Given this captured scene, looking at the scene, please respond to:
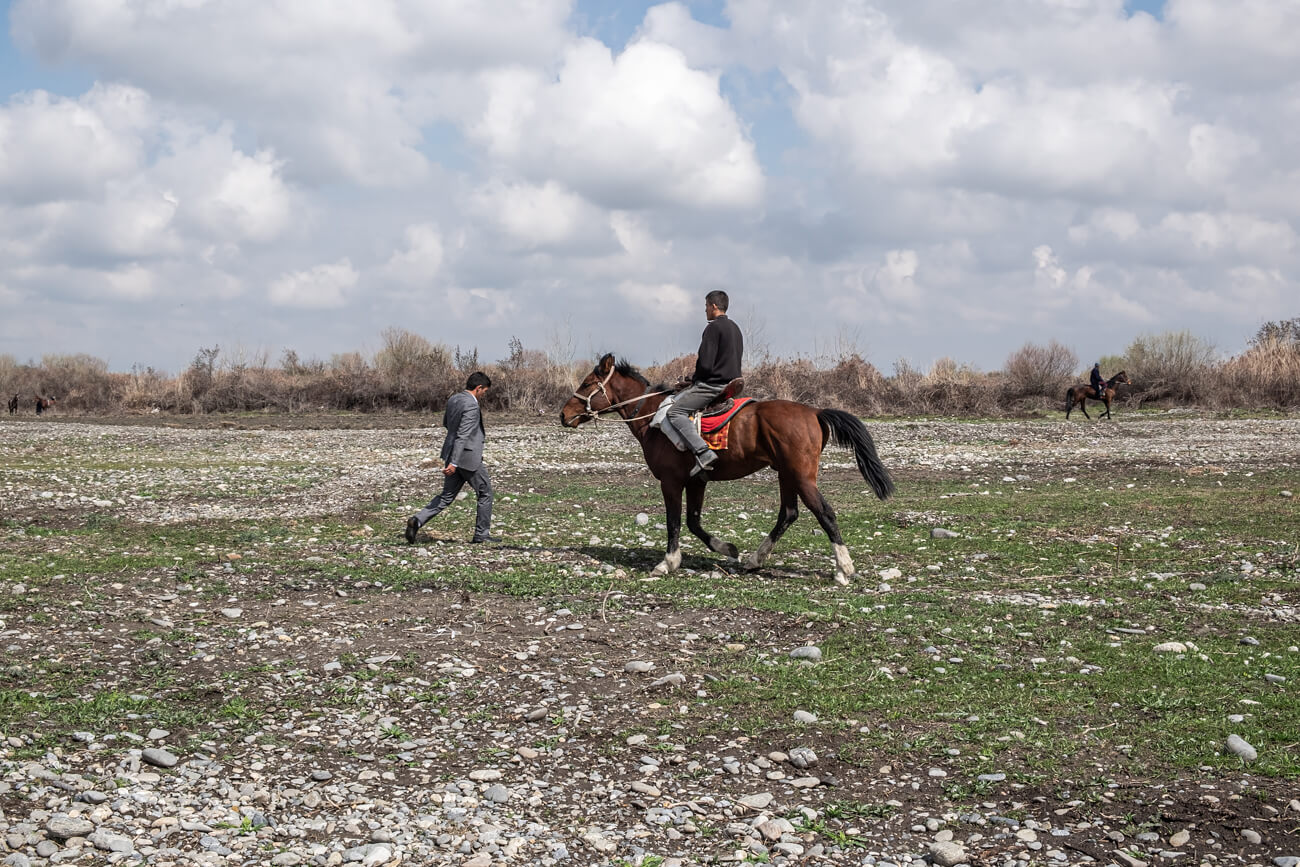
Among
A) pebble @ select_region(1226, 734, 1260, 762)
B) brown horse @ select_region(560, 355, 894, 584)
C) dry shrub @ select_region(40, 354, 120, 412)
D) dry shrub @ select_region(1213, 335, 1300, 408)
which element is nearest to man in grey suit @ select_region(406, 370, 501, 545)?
brown horse @ select_region(560, 355, 894, 584)

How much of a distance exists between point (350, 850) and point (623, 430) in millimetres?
33603

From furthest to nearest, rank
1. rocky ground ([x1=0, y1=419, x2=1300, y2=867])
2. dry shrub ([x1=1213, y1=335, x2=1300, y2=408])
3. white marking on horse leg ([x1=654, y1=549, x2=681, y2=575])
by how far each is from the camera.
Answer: dry shrub ([x1=1213, y1=335, x2=1300, y2=408]), white marking on horse leg ([x1=654, y1=549, x2=681, y2=575]), rocky ground ([x1=0, y1=419, x2=1300, y2=867])

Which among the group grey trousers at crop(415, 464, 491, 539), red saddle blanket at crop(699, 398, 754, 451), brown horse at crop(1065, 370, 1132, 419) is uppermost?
brown horse at crop(1065, 370, 1132, 419)

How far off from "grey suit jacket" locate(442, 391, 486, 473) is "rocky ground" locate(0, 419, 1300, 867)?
2.24 m

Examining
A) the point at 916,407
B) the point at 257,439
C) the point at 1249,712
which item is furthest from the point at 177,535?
the point at 916,407

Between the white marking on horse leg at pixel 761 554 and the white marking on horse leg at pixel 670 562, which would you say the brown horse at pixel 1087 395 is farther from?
the white marking on horse leg at pixel 670 562

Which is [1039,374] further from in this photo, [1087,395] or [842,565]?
[842,565]

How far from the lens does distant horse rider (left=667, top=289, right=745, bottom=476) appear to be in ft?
39.6

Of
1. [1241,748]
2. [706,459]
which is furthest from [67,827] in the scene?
[706,459]

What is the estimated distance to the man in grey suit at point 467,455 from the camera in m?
14.7

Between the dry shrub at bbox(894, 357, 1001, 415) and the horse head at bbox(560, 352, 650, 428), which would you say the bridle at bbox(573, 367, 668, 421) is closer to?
the horse head at bbox(560, 352, 650, 428)

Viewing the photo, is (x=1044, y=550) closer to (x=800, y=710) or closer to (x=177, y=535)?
(x=800, y=710)

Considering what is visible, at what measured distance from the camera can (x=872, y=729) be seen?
689cm

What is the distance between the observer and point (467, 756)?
6.65 m
